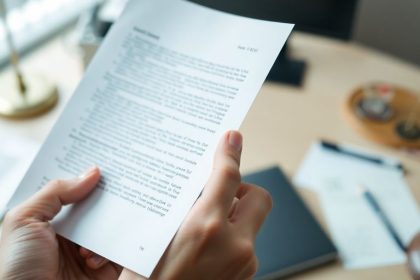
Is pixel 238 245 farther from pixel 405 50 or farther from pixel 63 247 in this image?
pixel 405 50

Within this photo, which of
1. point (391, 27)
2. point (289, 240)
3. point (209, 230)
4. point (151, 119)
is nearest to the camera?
point (209, 230)

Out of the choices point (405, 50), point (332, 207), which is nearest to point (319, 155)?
point (332, 207)

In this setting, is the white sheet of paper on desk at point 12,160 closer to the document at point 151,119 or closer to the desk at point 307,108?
the desk at point 307,108

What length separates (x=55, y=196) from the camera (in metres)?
0.57

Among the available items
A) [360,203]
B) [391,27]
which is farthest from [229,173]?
[391,27]

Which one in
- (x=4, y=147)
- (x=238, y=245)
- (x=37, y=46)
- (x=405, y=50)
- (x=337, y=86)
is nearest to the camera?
(x=238, y=245)

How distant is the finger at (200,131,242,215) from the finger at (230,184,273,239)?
37mm

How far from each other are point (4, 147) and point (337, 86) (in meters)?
0.75

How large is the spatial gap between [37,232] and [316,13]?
2.40 feet

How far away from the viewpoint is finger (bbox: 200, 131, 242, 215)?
1.64 feet

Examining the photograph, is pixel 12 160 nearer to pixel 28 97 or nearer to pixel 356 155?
pixel 28 97

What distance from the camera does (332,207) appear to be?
819 millimetres

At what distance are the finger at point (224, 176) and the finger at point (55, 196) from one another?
6.4 inches

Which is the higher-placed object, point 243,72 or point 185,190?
point 243,72
